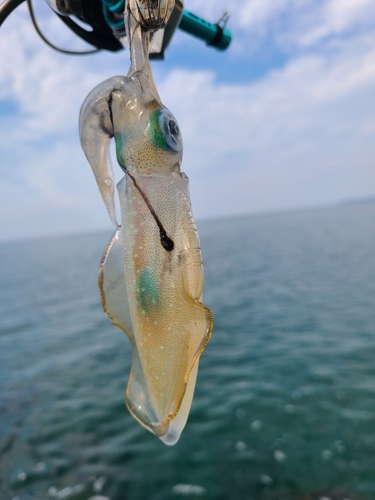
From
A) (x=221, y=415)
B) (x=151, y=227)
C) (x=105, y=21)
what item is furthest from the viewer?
A: (x=221, y=415)

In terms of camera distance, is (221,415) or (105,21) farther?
(221,415)

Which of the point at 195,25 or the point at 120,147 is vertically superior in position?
the point at 195,25

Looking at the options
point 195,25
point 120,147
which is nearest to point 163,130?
point 120,147

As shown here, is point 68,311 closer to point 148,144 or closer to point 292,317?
point 292,317

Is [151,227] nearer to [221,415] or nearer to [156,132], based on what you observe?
[156,132]

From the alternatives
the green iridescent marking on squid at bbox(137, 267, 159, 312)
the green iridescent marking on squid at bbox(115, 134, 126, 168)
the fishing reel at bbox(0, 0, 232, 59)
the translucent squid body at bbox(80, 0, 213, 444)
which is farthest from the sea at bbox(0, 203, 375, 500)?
the fishing reel at bbox(0, 0, 232, 59)

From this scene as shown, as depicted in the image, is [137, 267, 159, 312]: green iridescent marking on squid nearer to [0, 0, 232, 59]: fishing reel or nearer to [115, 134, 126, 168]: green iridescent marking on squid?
[115, 134, 126, 168]: green iridescent marking on squid

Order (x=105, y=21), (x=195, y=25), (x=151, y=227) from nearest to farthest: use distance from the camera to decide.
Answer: (x=151, y=227), (x=105, y=21), (x=195, y=25)

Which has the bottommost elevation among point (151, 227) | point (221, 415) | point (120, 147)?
point (221, 415)
